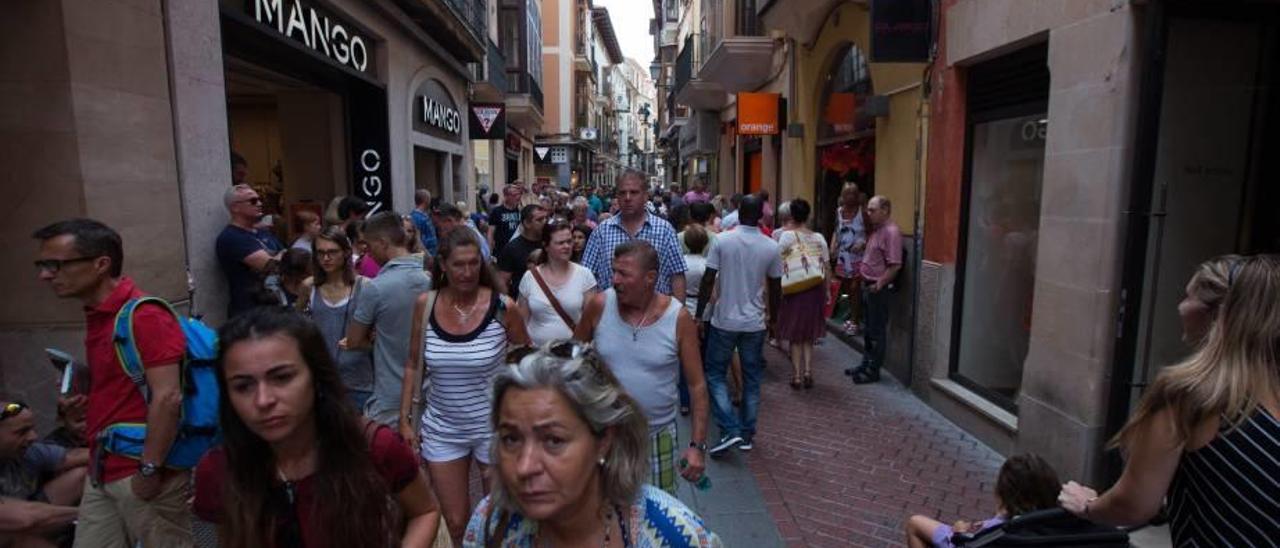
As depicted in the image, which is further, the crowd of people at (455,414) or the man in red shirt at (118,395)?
the man in red shirt at (118,395)

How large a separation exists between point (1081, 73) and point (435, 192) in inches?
464

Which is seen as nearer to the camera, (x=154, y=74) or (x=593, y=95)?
(x=154, y=74)

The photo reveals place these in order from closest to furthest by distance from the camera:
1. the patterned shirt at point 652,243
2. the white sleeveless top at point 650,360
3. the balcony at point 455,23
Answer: the white sleeveless top at point 650,360, the patterned shirt at point 652,243, the balcony at point 455,23

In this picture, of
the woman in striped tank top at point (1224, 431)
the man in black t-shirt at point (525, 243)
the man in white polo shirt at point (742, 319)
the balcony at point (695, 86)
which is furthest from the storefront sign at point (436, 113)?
the woman in striped tank top at point (1224, 431)

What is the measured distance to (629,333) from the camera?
3.27 metres

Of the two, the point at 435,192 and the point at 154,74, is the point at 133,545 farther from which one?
the point at 435,192

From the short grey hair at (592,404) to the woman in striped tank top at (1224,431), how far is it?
55.0 inches

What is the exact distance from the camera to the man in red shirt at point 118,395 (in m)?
2.54

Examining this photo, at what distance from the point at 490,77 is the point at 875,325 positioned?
13.1 meters

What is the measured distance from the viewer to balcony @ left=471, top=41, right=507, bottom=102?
1709cm

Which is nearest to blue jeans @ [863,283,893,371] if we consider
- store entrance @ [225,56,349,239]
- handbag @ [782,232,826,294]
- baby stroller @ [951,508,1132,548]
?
Answer: handbag @ [782,232,826,294]

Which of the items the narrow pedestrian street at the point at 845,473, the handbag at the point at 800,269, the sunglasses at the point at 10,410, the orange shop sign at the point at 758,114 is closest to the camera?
the sunglasses at the point at 10,410

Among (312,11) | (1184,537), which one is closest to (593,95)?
(312,11)

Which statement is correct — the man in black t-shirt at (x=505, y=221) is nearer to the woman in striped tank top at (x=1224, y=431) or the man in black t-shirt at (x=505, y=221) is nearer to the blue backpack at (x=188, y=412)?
the blue backpack at (x=188, y=412)
